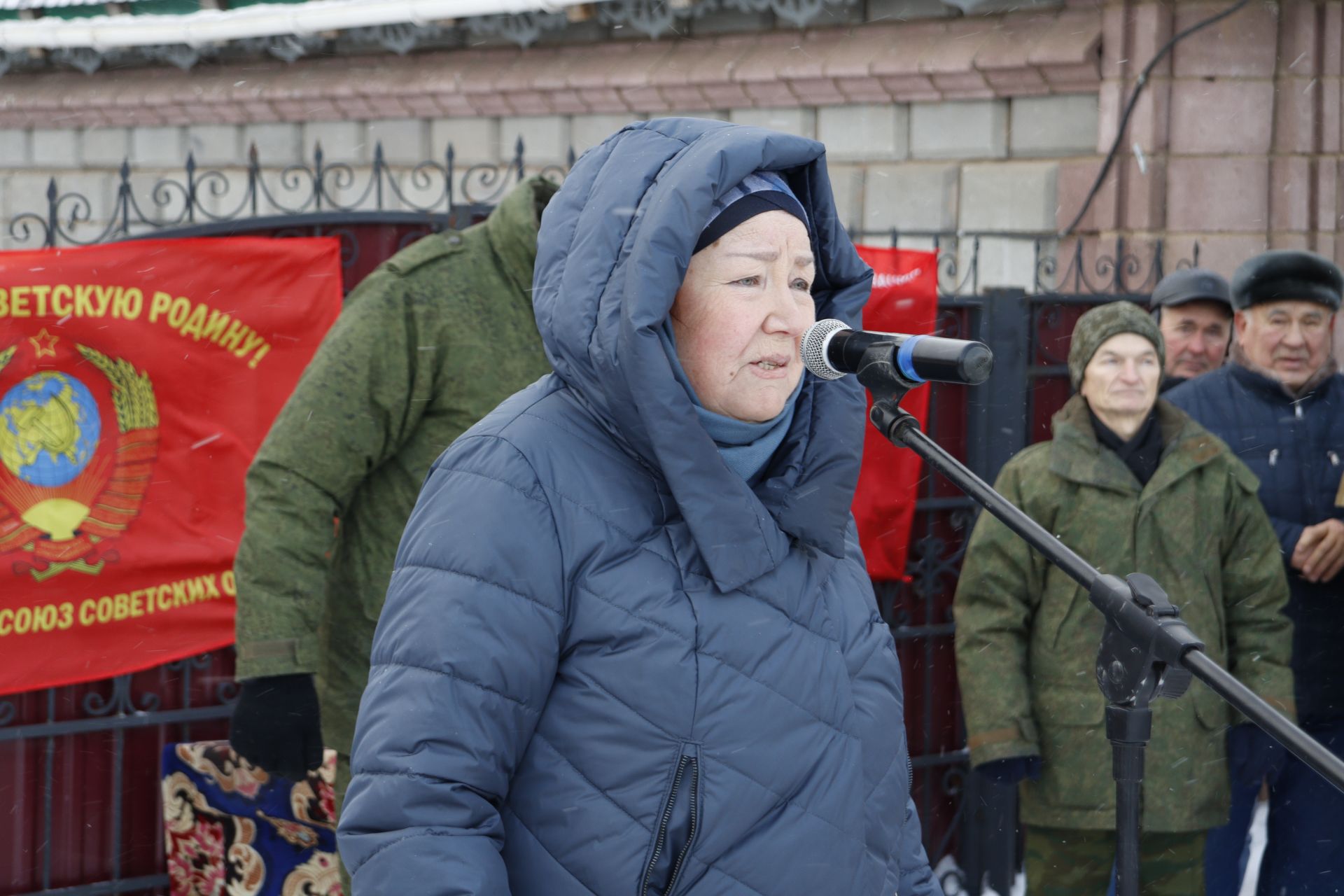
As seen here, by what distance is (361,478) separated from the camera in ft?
10.5

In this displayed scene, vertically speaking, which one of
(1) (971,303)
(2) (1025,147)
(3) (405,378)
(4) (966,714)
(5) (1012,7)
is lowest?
(4) (966,714)

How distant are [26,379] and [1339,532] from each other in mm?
3773

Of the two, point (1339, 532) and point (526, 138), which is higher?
point (526, 138)

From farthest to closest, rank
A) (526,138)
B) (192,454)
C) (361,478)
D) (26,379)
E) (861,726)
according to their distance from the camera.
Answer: (526,138), (192,454), (26,379), (361,478), (861,726)

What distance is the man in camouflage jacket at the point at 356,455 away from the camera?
3119 mm

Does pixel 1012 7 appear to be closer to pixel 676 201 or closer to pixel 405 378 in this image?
pixel 405 378

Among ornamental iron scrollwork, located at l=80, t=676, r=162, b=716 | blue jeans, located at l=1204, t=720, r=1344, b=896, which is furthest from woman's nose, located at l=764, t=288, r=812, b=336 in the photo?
blue jeans, located at l=1204, t=720, r=1344, b=896

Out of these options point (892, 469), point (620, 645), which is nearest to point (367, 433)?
point (620, 645)

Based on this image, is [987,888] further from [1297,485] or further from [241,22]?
[241,22]

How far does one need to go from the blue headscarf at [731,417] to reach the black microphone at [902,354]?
5 centimetres

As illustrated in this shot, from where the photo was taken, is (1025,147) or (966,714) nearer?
(966,714)

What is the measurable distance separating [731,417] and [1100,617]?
226 centimetres

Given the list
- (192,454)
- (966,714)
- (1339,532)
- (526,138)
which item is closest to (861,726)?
(966,714)

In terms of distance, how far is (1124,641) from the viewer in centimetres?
191
